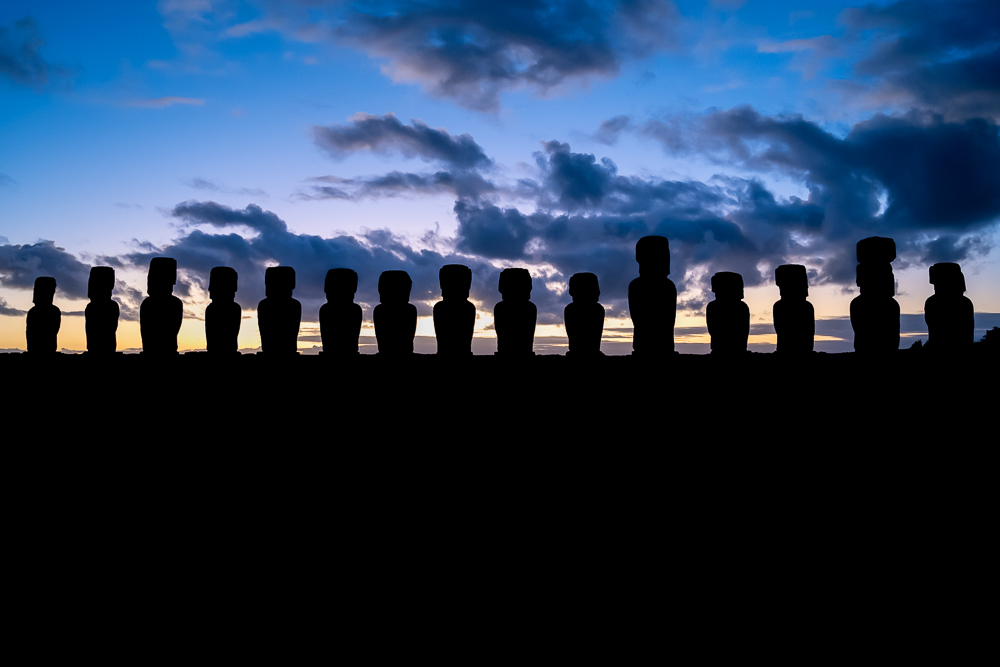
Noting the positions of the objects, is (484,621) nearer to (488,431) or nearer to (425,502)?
(425,502)

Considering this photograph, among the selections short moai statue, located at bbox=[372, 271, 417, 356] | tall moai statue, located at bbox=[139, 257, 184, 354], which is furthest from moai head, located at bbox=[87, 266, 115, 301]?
short moai statue, located at bbox=[372, 271, 417, 356]

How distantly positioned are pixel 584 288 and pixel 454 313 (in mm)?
1145

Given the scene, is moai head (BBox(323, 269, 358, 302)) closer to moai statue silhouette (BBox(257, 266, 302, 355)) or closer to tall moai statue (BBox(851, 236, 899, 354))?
moai statue silhouette (BBox(257, 266, 302, 355))

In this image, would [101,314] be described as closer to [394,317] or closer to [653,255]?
[394,317]

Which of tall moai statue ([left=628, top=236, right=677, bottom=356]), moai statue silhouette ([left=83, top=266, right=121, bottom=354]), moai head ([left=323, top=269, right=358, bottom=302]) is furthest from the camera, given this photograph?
moai statue silhouette ([left=83, top=266, right=121, bottom=354])

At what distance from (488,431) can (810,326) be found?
2876 mm

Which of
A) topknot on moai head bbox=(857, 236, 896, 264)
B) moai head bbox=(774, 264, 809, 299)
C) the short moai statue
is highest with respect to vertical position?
topknot on moai head bbox=(857, 236, 896, 264)

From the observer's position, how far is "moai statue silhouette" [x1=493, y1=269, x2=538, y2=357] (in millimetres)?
5730

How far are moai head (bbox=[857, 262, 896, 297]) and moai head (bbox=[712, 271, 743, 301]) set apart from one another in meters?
1.07

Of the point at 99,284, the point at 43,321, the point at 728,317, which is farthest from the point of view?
the point at 43,321

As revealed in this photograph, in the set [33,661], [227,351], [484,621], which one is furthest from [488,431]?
[33,661]

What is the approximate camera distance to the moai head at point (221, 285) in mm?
6254

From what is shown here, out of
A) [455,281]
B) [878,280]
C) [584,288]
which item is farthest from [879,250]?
[455,281]

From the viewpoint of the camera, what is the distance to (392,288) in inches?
230
